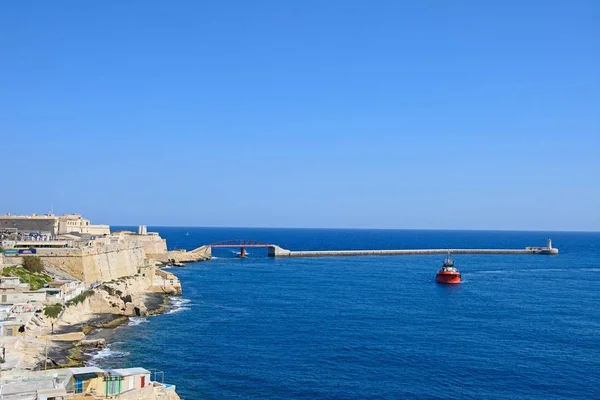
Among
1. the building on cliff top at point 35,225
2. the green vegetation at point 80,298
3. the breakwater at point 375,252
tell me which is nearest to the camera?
the green vegetation at point 80,298

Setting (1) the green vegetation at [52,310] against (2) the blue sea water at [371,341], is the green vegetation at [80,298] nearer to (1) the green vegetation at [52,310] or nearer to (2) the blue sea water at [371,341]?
(1) the green vegetation at [52,310]

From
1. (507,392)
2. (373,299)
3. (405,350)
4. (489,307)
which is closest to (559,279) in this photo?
(489,307)

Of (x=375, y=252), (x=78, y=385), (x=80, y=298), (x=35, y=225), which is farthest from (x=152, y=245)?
(x=78, y=385)

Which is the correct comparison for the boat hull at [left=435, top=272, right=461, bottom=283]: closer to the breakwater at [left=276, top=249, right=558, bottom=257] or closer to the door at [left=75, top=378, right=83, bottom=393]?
the breakwater at [left=276, top=249, right=558, bottom=257]

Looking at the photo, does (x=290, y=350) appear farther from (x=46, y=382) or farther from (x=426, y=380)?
(x=46, y=382)

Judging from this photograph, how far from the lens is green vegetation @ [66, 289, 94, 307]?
2076 inches

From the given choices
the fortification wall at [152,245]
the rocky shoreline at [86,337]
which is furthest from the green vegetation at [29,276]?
the fortification wall at [152,245]

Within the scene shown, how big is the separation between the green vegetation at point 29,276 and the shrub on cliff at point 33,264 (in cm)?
97

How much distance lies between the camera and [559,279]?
99688 millimetres

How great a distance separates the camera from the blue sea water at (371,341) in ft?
121

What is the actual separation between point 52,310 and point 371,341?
2664cm

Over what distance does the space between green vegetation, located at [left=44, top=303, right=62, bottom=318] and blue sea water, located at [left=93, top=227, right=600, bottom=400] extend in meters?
5.00

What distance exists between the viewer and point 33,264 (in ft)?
206

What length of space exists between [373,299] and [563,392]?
121 feet
